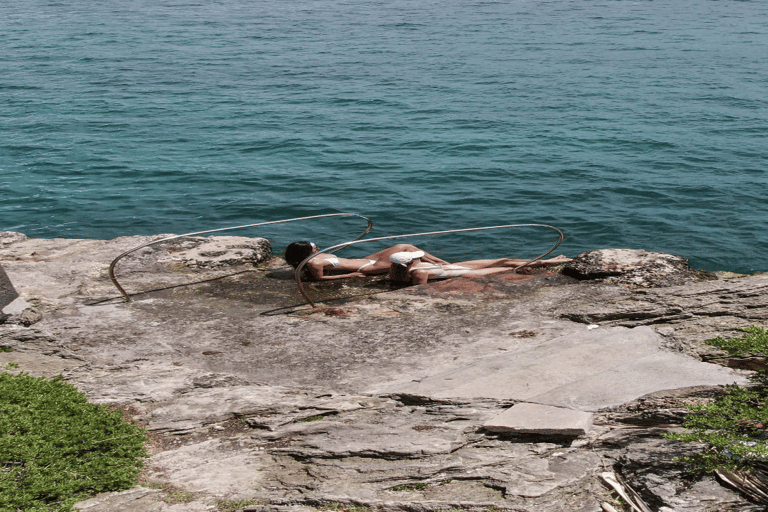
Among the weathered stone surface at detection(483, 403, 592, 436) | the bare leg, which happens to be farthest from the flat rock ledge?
the bare leg

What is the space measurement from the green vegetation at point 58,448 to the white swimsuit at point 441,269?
219 inches

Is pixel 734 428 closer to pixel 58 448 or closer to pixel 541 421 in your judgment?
pixel 541 421

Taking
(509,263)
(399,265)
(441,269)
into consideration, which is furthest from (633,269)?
(399,265)

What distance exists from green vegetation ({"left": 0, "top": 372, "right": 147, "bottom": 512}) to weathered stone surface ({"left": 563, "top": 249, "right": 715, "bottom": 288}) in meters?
6.96

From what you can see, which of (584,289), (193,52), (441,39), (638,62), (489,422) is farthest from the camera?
(441,39)

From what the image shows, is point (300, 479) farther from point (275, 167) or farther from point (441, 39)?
point (441, 39)

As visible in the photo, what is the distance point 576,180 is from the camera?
22.4m

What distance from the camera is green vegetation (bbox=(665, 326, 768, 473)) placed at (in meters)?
4.92

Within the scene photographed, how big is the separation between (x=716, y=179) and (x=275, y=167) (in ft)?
42.6

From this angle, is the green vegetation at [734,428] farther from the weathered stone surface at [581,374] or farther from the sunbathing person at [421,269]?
the sunbathing person at [421,269]

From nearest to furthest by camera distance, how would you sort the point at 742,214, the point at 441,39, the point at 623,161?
the point at 742,214
the point at 623,161
the point at 441,39

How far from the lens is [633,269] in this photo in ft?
36.7

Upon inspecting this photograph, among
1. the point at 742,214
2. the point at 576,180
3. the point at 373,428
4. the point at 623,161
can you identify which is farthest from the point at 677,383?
the point at 623,161

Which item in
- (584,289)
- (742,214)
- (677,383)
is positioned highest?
(677,383)
